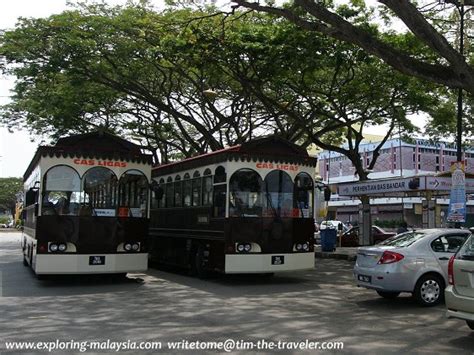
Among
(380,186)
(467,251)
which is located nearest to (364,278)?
(467,251)

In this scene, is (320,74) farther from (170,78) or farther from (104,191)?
(104,191)

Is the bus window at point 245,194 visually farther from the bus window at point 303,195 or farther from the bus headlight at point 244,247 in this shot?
the bus window at point 303,195

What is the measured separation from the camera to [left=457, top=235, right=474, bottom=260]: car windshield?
7.51 m

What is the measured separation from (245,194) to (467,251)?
6649mm

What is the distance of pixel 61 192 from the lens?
12695 mm

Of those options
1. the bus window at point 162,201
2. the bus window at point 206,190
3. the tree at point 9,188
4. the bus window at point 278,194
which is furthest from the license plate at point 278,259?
the tree at point 9,188

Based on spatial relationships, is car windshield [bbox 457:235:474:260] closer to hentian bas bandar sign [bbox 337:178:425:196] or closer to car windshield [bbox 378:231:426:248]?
car windshield [bbox 378:231:426:248]

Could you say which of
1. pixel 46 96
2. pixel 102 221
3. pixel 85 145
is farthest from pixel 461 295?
pixel 46 96

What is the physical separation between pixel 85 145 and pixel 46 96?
35.8 feet

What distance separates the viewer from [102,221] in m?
12.9

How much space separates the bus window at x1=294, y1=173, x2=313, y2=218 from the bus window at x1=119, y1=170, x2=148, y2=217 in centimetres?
385

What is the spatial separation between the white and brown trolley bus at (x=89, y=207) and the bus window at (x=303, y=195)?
3.84 meters

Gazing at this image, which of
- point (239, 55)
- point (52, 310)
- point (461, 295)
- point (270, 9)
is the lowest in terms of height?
point (52, 310)

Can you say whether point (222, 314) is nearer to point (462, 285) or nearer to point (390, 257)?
point (390, 257)
